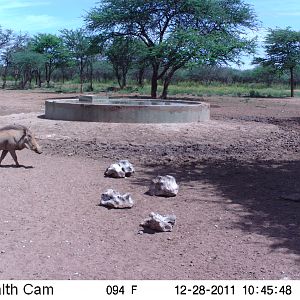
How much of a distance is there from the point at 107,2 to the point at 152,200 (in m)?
28.1

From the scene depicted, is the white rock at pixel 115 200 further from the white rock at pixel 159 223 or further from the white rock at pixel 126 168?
the white rock at pixel 126 168

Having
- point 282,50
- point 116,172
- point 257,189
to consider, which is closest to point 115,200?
point 116,172

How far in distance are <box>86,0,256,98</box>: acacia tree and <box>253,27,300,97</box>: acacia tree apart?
1022 cm

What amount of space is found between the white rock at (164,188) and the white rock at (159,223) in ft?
5.28

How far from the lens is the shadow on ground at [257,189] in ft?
20.8

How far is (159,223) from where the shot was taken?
241 inches

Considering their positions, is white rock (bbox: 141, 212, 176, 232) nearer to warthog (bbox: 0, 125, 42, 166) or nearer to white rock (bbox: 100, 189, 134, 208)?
white rock (bbox: 100, 189, 134, 208)

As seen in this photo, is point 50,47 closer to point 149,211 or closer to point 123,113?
point 123,113

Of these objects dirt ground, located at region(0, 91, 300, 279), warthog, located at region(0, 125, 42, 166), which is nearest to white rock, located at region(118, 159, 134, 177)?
dirt ground, located at region(0, 91, 300, 279)

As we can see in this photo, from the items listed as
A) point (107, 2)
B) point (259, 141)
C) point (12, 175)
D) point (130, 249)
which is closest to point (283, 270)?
point (130, 249)

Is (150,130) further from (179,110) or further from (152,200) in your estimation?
(152,200)

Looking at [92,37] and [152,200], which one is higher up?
[92,37]

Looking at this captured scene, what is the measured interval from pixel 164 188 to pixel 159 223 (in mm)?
1773

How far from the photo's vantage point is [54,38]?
5781 cm
